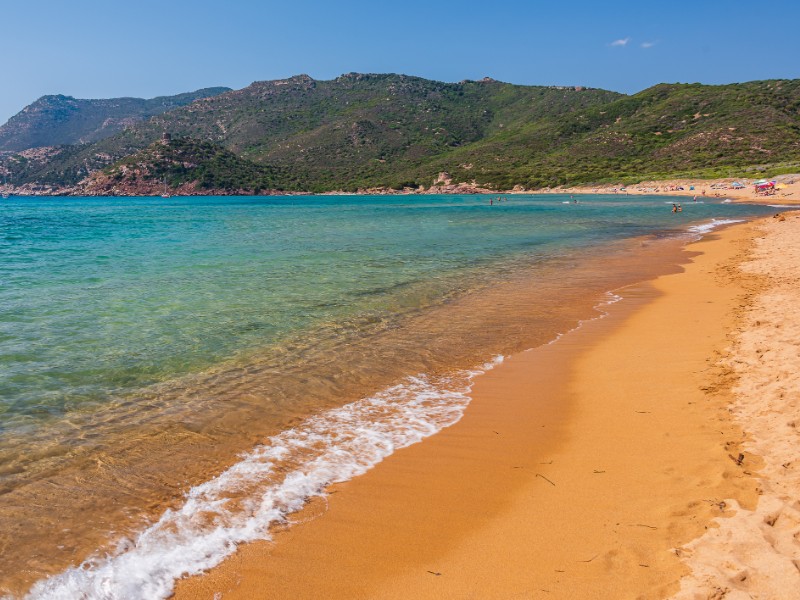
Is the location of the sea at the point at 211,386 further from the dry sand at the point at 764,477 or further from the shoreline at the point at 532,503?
the dry sand at the point at 764,477

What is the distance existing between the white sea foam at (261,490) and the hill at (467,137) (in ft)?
294

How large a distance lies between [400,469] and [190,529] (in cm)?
200

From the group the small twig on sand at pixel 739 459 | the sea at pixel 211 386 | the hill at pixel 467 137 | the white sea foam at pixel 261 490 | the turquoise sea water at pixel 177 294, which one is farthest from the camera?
the hill at pixel 467 137

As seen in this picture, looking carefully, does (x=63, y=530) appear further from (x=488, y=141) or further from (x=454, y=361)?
(x=488, y=141)

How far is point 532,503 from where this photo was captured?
448cm

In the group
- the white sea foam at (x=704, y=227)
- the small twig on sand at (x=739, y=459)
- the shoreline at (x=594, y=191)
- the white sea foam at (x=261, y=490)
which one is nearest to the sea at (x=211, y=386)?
the white sea foam at (x=261, y=490)

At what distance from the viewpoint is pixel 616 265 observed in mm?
19625

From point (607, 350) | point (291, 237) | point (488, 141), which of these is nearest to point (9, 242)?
point (291, 237)

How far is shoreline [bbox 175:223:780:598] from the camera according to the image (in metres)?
3.53

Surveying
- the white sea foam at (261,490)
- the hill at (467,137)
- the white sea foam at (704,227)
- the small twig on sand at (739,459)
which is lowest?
the white sea foam at (261,490)

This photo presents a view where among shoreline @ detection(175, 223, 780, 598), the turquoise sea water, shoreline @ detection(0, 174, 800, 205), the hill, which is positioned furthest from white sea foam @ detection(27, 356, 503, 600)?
the hill

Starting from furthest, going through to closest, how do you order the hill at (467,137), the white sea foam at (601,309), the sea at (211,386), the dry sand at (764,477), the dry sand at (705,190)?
the hill at (467,137), the dry sand at (705,190), the white sea foam at (601,309), the sea at (211,386), the dry sand at (764,477)

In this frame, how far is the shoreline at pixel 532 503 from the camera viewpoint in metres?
3.53

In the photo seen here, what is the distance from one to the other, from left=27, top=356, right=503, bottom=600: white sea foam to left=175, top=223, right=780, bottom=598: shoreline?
0.64 ft
